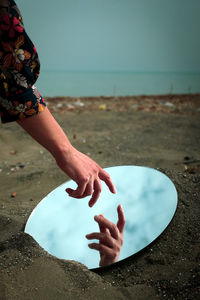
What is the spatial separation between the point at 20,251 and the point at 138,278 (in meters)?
0.56

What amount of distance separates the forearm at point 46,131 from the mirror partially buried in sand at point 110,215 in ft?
2.29

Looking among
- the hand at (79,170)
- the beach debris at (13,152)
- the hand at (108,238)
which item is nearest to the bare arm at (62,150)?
the hand at (79,170)

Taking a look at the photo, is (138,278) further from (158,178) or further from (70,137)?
(70,137)

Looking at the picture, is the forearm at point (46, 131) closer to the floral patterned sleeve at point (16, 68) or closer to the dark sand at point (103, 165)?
the floral patterned sleeve at point (16, 68)

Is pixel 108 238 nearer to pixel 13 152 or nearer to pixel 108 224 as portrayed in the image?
pixel 108 224

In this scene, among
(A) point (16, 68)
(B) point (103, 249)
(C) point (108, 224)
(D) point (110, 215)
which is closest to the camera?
(A) point (16, 68)

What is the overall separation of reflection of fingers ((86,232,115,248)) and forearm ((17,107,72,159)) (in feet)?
2.30

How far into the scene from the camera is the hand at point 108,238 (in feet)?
4.42

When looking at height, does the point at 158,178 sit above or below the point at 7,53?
below

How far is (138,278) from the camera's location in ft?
4.10

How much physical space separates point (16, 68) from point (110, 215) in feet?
3.52

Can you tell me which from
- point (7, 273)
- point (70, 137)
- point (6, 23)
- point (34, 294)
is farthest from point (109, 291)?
point (70, 137)

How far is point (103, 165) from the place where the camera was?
2.83 metres

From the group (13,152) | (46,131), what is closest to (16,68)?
(46,131)
